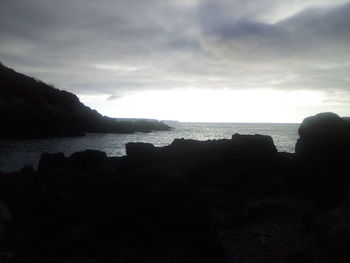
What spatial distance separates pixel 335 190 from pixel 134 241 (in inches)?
315

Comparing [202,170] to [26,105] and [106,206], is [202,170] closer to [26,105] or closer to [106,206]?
[106,206]

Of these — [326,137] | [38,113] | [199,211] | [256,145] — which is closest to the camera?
[199,211]

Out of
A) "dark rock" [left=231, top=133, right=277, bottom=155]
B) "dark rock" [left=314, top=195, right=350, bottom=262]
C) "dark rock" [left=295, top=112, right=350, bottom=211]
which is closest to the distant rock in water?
"dark rock" [left=231, top=133, right=277, bottom=155]

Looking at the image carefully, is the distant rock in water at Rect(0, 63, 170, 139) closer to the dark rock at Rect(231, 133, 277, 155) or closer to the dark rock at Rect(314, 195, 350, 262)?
the dark rock at Rect(231, 133, 277, 155)

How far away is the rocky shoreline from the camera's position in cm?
905

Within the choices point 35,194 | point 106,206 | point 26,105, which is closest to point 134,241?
point 106,206

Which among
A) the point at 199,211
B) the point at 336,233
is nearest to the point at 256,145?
the point at 199,211

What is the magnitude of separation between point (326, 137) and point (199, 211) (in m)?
7.10

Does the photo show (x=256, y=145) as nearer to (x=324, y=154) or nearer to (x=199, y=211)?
(x=324, y=154)

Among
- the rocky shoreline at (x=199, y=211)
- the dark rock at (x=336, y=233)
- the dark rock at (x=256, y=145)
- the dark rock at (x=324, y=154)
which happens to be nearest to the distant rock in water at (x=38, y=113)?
the rocky shoreline at (x=199, y=211)

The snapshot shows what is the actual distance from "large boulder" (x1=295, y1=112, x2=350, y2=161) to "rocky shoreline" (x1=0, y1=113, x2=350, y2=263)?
0.13ft

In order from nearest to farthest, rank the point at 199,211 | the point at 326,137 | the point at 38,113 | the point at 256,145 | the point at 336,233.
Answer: the point at 336,233 → the point at 199,211 → the point at 326,137 → the point at 256,145 → the point at 38,113

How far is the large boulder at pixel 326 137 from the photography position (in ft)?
44.8

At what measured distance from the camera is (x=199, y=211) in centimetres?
1052
